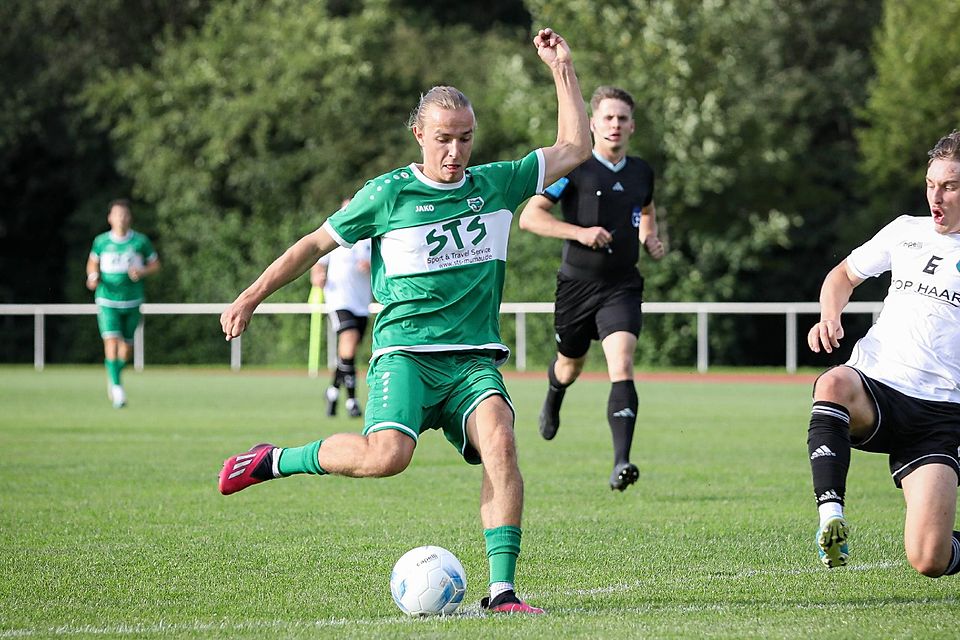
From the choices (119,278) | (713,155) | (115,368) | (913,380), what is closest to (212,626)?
(913,380)

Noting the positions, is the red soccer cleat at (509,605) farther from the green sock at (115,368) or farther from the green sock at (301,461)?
the green sock at (115,368)

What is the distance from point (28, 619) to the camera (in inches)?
221

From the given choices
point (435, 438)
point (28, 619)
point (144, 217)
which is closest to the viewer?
point (28, 619)

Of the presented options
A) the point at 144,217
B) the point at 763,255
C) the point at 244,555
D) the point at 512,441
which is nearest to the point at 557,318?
the point at 244,555

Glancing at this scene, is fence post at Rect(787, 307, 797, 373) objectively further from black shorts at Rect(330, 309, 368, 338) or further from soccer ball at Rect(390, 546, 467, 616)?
soccer ball at Rect(390, 546, 467, 616)

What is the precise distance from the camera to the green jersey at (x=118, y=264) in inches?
719

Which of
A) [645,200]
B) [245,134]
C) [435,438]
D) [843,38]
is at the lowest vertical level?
[435,438]

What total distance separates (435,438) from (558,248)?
15970 millimetres

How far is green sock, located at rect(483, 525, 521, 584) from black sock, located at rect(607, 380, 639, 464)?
3.42 m

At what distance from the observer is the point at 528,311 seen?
28938 mm

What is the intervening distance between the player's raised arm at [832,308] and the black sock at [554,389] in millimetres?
4397

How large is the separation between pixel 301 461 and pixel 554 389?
5.04 meters

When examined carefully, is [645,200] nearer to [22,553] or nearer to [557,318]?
[557,318]

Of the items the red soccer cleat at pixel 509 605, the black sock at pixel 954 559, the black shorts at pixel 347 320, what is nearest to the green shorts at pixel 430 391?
the red soccer cleat at pixel 509 605
